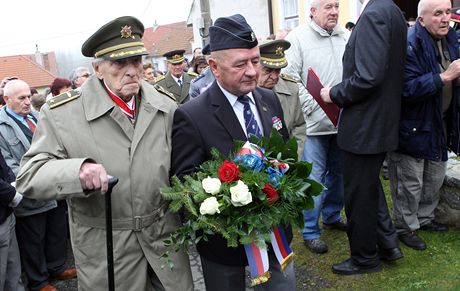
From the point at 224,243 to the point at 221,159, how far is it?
0.50 metres

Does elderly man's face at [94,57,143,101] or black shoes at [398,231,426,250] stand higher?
elderly man's face at [94,57,143,101]

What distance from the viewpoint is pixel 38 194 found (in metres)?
2.21

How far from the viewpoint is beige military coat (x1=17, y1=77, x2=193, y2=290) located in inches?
94.4

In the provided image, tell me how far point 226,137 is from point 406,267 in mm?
2374

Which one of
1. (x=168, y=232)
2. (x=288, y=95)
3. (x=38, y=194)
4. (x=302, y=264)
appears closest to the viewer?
(x=38, y=194)

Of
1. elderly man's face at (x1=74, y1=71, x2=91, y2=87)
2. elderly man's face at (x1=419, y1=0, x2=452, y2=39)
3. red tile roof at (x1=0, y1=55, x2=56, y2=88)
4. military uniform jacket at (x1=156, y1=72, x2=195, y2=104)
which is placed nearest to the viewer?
elderly man's face at (x1=419, y1=0, x2=452, y2=39)

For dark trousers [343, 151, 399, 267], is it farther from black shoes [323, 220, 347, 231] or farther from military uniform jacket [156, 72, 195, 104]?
military uniform jacket [156, 72, 195, 104]

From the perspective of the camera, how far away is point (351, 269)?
12.9 feet

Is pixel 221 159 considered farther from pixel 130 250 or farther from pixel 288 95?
pixel 288 95

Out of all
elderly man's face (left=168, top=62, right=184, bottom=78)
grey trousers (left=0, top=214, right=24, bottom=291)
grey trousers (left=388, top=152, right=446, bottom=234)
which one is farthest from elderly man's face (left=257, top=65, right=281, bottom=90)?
elderly man's face (left=168, top=62, right=184, bottom=78)

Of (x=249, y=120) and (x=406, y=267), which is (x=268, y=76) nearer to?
(x=249, y=120)

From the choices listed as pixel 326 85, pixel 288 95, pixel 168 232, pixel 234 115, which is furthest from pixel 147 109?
pixel 326 85

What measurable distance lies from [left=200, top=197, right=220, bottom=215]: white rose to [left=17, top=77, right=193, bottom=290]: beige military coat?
49cm

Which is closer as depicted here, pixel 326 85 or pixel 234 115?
pixel 234 115
